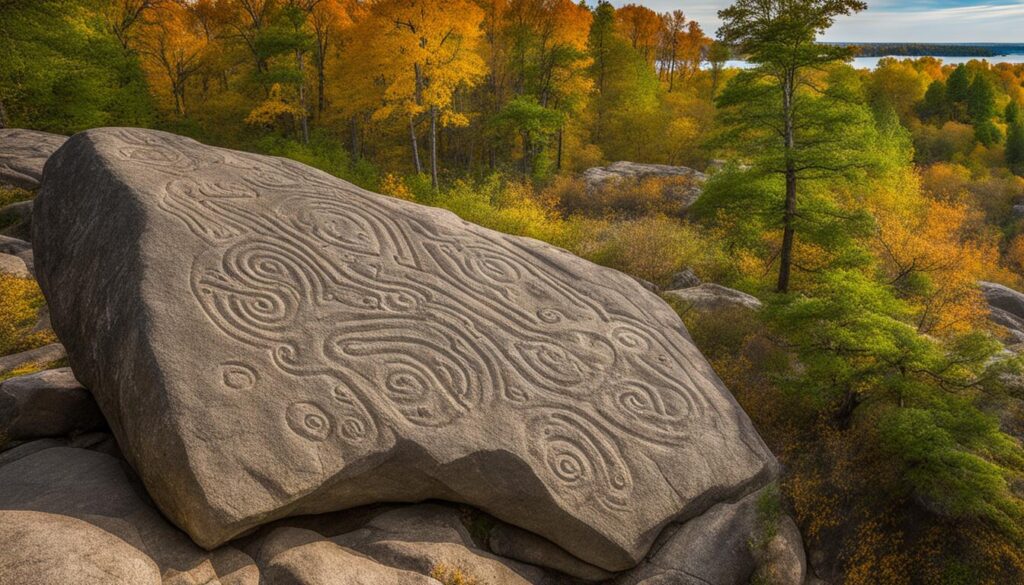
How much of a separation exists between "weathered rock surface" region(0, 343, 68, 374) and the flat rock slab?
2066 mm

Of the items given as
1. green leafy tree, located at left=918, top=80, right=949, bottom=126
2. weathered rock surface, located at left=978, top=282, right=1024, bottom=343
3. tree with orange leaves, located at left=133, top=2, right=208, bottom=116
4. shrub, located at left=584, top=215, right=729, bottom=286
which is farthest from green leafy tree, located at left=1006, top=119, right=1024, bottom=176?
tree with orange leaves, located at left=133, top=2, right=208, bottom=116

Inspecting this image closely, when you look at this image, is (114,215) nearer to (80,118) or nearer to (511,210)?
(511,210)

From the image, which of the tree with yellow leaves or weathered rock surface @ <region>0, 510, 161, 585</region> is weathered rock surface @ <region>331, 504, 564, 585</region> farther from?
the tree with yellow leaves

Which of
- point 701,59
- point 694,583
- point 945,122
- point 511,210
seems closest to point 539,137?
point 511,210

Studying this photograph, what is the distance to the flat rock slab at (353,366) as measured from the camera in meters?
4.23

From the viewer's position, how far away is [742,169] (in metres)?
11.8

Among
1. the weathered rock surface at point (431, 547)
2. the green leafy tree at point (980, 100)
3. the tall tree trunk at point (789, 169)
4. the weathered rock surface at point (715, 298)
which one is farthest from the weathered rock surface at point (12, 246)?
the green leafy tree at point (980, 100)

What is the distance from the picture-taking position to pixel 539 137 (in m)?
23.0

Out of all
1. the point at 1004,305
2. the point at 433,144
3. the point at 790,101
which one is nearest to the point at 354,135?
the point at 433,144

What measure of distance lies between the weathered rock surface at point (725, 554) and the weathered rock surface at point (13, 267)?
1127cm

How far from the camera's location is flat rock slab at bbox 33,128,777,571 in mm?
4227

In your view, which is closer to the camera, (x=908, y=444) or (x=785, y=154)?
(x=908, y=444)

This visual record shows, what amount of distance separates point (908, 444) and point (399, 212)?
220 inches

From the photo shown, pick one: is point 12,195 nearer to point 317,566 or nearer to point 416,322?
point 416,322
